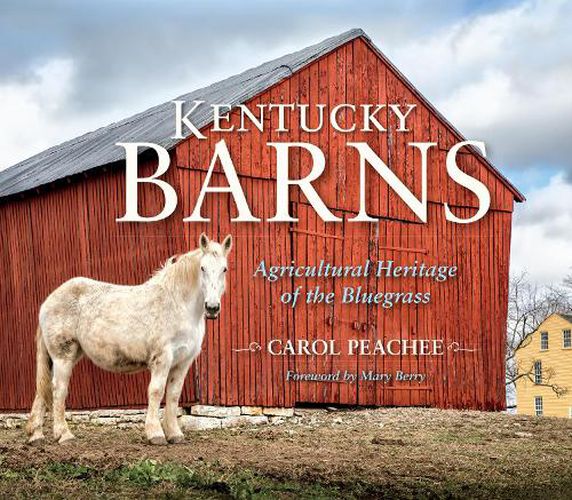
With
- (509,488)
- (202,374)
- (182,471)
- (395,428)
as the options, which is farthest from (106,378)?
(509,488)

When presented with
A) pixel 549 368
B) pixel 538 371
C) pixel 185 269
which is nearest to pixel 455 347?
pixel 185 269

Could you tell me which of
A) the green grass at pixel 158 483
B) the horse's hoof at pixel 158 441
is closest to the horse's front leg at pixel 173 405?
the horse's hoof at pixel 158 441

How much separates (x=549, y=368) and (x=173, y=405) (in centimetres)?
4180

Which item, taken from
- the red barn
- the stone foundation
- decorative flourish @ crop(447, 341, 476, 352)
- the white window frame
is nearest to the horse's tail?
the stone foundation

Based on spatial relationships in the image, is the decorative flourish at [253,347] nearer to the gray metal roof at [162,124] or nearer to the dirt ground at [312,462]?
the dirt ground at [312,462]

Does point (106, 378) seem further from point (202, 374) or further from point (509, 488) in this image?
point (509, 488)

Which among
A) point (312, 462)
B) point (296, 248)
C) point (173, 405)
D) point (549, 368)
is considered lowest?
point (549, 368)

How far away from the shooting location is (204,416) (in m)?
16.8

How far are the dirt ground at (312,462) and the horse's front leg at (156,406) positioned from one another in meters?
0.17

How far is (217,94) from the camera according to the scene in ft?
70.4

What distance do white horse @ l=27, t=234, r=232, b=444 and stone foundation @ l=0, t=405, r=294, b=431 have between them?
3.04 meters

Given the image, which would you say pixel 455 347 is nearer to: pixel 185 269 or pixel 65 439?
pixel 185 269

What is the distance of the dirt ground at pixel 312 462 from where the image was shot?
10.1 m

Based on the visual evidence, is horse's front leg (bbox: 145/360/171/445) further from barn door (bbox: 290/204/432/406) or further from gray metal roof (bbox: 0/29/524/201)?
gray metal roof (bbox: 0/29/524/201)
